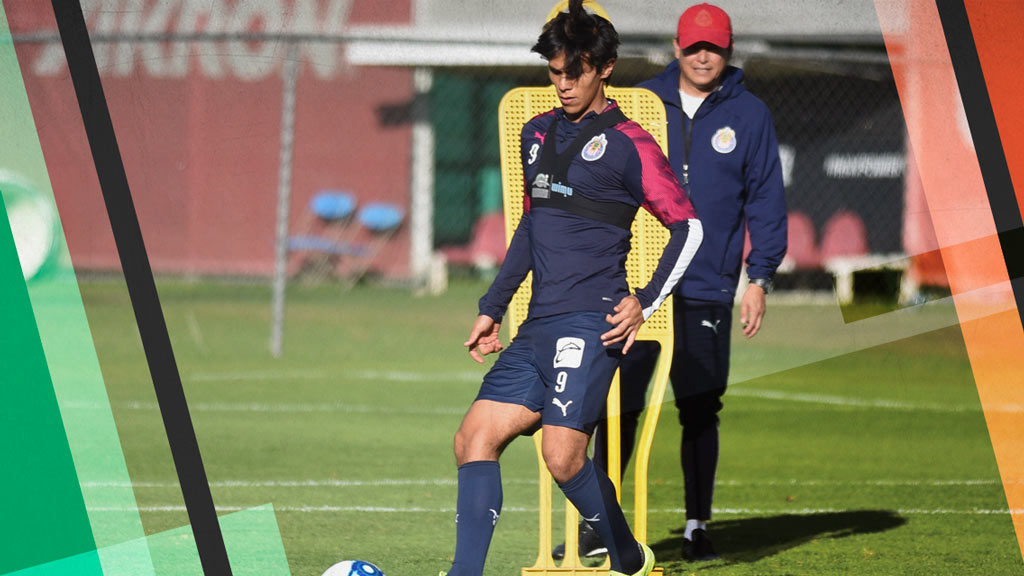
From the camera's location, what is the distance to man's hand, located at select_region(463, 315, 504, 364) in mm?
4316

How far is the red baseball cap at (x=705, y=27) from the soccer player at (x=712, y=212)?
113 mm

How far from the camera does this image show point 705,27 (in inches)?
202

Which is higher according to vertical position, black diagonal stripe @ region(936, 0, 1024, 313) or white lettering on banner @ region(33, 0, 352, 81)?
white lettering on banner @ region(33, 0, 352, 81)

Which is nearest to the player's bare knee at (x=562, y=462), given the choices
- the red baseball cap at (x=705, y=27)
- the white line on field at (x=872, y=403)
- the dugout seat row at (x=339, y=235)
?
the red baseball cap at (x=705, y=27)

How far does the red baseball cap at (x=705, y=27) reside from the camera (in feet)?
16.9

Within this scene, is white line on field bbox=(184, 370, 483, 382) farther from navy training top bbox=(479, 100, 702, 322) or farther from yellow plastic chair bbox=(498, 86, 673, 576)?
navy training top bbox=(479, 100, 702, 322)

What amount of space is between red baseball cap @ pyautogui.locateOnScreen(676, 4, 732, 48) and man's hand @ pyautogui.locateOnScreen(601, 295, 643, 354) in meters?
1.54

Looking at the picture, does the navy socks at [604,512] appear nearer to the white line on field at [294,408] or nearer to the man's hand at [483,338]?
the man's hand at [483,338]

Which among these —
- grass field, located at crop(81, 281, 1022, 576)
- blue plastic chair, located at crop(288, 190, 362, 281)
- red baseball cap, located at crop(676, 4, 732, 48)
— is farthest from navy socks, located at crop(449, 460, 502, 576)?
blue plastic chair, located at crop(288, 190, 362, 281)

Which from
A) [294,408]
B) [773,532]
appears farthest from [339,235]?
[773,532]

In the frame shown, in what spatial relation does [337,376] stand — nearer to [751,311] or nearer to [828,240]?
[751,311]

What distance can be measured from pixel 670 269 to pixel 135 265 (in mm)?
1574
